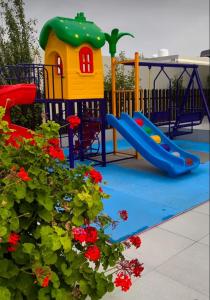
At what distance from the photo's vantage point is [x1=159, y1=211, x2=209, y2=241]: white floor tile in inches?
106

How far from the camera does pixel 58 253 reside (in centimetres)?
123

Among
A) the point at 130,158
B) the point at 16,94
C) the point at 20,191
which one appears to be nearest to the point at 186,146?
the point at 130,158

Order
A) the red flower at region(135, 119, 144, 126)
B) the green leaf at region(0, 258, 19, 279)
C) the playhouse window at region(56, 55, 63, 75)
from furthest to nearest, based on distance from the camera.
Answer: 1. the red flower at region(135, 119, 144, 126)
2. the playhouse window at region(56, 55, 63, 75)
3. the green leaf at region(0, 258, 19, 279)

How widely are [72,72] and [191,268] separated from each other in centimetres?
314

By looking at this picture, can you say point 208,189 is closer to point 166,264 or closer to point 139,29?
point 166,264

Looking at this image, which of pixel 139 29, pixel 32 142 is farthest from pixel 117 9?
pixel 32 142

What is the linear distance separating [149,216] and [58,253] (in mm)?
1940

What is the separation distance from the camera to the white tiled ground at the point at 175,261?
1.89 m

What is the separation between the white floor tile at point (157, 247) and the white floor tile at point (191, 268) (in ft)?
0.19

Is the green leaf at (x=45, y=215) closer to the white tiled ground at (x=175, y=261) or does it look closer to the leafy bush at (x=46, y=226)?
the leafy bush at (x=46, y=226)

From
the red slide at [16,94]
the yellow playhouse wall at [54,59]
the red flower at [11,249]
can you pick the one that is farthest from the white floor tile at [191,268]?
the yellow playhouse wall at [54,59]

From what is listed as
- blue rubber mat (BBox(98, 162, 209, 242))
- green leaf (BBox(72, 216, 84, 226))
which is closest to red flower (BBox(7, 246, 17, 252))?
green leaf (BBox(72, 216, 84, 226))

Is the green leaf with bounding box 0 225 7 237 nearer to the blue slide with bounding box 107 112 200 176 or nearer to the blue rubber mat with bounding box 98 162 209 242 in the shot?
the blue rubber mat with bounding box 98 162 209 242

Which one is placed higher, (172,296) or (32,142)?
(32,142)
